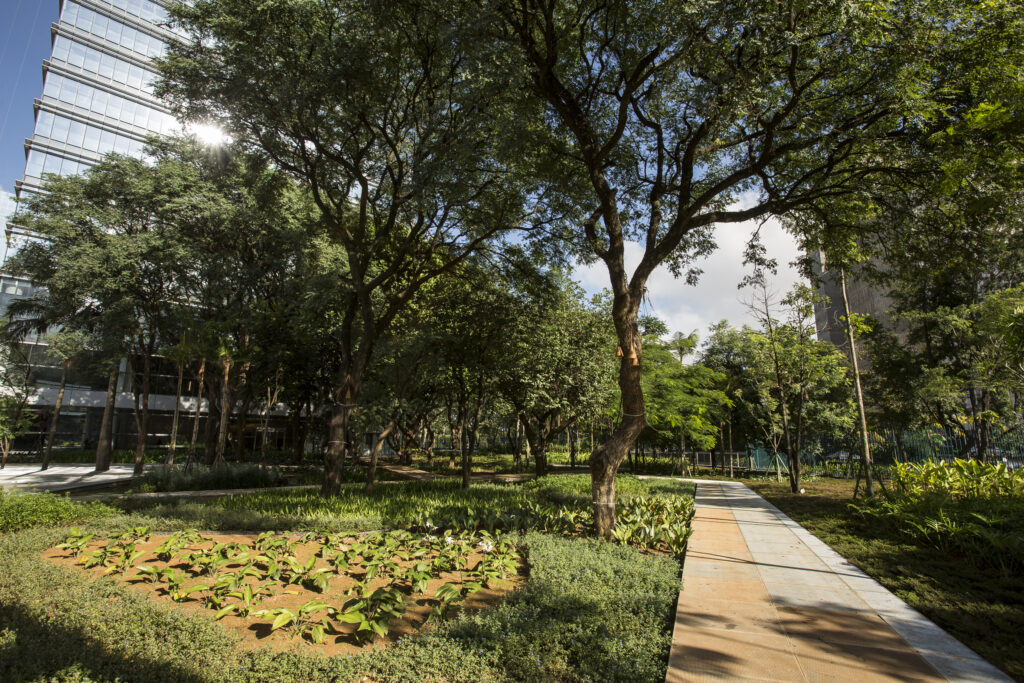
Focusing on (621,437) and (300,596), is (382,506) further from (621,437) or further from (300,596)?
(621,437)

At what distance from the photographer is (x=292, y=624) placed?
4262 mm

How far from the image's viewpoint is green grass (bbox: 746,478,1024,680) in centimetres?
432

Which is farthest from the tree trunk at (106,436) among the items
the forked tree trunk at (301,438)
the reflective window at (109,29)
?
the reflective window at (109,29)

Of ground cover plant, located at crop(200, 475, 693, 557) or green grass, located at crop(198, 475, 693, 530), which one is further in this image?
green grass, located at crop(198, 475, 693, 530)

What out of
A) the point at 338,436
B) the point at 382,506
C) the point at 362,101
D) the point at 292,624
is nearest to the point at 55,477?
the point at 338,436

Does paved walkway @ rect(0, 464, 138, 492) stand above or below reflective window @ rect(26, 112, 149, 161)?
below

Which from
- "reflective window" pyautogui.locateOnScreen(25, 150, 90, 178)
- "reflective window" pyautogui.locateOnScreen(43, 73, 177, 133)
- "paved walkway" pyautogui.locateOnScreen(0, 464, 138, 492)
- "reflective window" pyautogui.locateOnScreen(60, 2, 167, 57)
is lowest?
"paved walkway" pyautogui.locateOnScreen(0, 464, 138, 492)

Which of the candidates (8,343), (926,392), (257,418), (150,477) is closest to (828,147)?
(926,392)

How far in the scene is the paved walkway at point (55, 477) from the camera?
17016mm

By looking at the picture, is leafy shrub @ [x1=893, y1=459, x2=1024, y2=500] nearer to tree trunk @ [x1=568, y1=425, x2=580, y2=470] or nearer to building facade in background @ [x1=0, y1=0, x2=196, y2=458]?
tree trunk @ [x1=568, y1=425, x2=580, y2=470]

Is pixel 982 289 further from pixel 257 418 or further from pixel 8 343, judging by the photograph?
pixel 8 343

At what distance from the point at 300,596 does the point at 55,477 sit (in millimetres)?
22995

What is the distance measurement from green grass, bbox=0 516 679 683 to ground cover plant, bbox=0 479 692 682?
1 cm

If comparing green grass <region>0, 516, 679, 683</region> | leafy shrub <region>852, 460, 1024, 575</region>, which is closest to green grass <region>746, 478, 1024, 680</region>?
leafy shrub <region>852, 460, 1024, 575</region>
